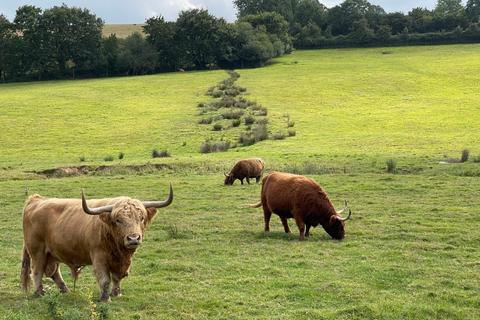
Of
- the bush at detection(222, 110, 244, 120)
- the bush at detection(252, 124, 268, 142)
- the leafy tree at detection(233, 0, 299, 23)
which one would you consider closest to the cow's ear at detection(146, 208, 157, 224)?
the bush at detection(252, 124, 268, 142)

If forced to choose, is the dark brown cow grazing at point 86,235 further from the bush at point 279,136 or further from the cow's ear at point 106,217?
the bush at point 279,136

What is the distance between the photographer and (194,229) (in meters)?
17.0

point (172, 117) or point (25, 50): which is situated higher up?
point (25, 50)

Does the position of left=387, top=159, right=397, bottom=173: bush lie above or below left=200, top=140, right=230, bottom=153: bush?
above

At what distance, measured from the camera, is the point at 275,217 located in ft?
62.5

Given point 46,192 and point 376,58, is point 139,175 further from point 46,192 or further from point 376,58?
point 376,58

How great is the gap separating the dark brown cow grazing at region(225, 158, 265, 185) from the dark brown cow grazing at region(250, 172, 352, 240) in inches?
404

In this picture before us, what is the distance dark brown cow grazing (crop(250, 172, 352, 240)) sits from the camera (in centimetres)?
1550

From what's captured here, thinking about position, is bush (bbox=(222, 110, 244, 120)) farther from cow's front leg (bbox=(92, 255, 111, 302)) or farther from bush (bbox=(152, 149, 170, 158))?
cow's front leg (bbox=(92, 255, 111, 302))

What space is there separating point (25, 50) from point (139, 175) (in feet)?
217

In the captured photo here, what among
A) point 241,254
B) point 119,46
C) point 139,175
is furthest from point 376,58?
point 241,254

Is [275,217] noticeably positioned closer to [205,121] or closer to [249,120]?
[249,120]

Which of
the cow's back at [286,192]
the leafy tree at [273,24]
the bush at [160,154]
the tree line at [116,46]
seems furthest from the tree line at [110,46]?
the cow's back at [286,192]

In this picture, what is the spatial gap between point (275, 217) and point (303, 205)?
3.59 m
